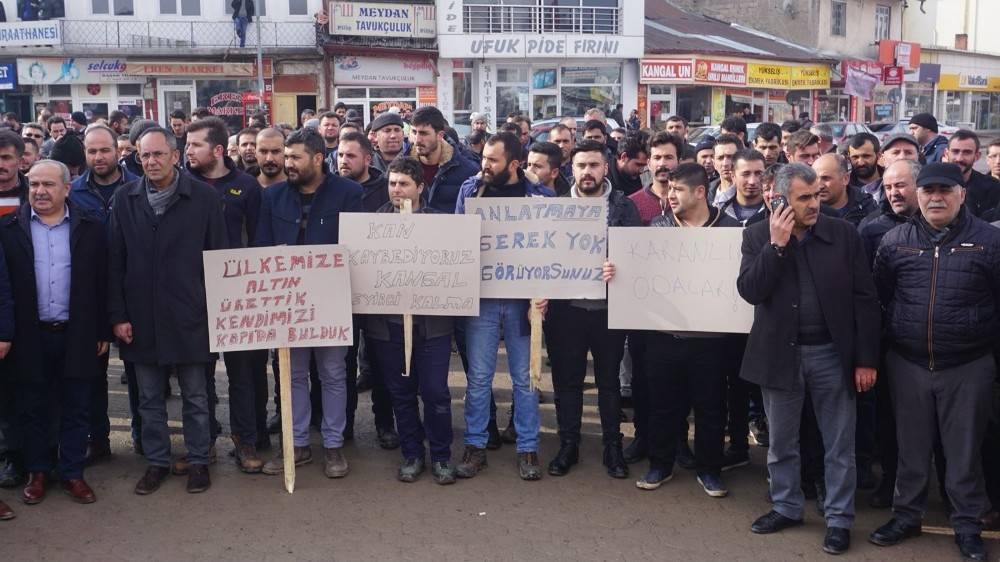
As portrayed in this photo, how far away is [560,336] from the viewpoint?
21.0 feet

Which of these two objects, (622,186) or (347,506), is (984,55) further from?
(347,506)

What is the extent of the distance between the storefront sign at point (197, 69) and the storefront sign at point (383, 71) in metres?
2.37

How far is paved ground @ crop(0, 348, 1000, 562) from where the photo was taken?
5156 millimetres

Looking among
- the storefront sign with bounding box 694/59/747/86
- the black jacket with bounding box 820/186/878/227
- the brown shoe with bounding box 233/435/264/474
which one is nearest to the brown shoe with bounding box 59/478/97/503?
the brown shoe with bounding box 233/435/264/474

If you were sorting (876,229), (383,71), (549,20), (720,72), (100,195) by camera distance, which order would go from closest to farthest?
(876,229) < (100,195) < (383,71) < (549,20) < (720,72)

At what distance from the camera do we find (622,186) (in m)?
8.55

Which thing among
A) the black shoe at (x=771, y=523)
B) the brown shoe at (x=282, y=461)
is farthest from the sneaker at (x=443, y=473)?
the black shoe at (x=771, y=523)

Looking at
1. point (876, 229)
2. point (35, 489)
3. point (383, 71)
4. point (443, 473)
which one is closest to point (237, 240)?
point (35, 489)

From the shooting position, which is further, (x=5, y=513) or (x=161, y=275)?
(x=161, y=275)

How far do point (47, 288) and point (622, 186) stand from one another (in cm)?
472

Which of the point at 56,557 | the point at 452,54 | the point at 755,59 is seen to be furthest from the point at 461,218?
the point at 755,59

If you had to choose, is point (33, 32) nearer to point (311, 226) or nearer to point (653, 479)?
point (311, 226)

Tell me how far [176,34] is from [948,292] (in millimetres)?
30700

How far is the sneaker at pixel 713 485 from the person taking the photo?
5.91m
